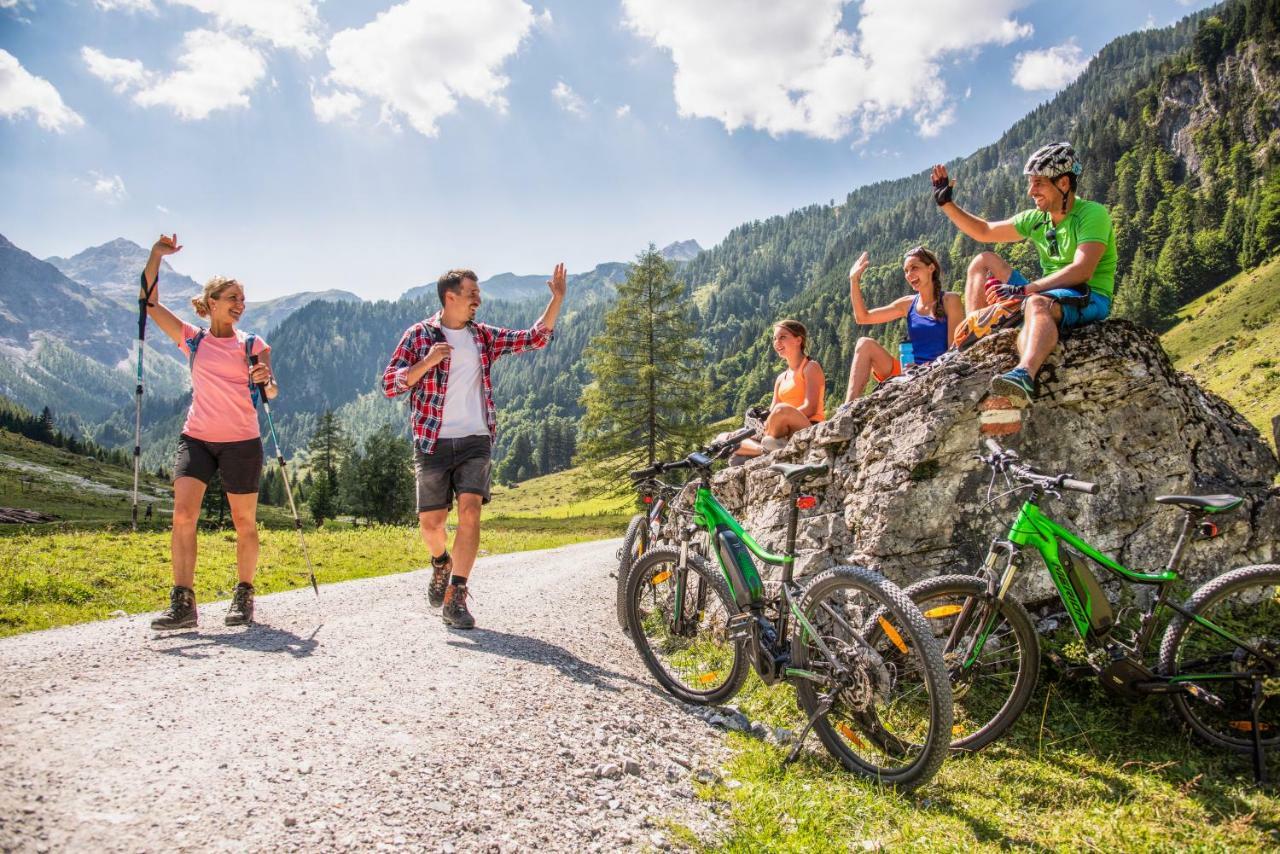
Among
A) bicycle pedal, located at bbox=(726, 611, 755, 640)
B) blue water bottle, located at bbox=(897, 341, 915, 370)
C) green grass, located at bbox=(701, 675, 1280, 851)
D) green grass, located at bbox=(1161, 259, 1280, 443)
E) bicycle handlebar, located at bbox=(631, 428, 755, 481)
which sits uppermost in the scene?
green grass, located at bbox=(1161, 259, 1280, 443)

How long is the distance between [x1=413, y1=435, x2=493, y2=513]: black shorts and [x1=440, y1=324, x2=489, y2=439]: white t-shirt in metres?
0.10

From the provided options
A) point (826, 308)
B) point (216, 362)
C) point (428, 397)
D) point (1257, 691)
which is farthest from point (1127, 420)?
point (826, 308)

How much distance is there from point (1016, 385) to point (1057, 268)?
1679 mm

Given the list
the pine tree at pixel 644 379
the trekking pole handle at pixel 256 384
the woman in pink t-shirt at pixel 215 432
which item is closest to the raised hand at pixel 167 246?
the woman in pink t-shirt at pixel 215 432

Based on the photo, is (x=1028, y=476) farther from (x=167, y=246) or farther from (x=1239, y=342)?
(x=1239, y=342)

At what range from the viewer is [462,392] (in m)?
6.64

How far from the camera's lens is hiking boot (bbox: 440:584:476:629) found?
21.4ft

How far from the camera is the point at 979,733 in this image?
14.8 feet

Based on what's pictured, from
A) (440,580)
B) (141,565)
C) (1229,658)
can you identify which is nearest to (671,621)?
(440,580)

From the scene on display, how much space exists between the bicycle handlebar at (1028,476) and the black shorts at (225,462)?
686cm

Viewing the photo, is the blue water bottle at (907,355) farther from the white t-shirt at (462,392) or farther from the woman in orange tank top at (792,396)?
the white t-shirt at (462,392)

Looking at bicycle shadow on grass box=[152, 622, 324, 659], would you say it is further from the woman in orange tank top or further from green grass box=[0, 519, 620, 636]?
the woman in orange tank top

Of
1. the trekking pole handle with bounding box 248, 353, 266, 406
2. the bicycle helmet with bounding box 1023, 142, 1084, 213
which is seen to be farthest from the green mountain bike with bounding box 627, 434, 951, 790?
the trekking pole handle with bounding box 248, 353, 266, 406

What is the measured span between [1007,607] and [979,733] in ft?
3.21
